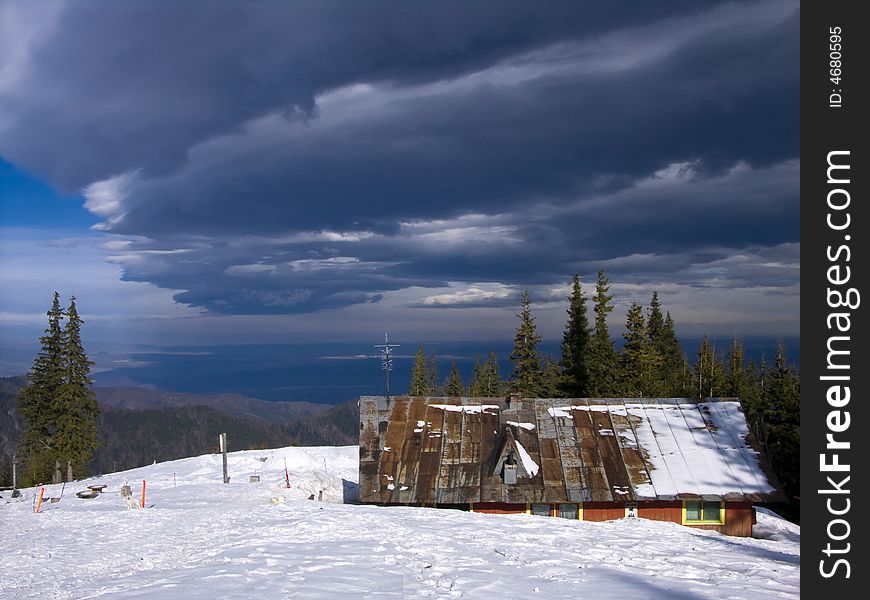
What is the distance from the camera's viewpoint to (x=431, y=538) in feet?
58.6

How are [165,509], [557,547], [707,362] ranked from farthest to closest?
[707,362]
[165,509]
[557,547]

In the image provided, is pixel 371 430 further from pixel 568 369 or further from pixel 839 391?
pixel 568 369

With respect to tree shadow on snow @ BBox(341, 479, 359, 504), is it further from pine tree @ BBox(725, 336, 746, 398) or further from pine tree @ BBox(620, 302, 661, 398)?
pine tree @ BBox(725, 336, 746, 398)

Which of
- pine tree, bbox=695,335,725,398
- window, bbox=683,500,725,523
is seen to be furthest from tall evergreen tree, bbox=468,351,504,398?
window, bbox=683,500,725,523

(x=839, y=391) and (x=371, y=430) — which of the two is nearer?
(x=839, y=391)

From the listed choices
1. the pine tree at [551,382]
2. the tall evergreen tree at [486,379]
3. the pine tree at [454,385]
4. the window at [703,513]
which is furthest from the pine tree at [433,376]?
the window at [703,513]

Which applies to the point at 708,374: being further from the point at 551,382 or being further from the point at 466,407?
the point at 466,407

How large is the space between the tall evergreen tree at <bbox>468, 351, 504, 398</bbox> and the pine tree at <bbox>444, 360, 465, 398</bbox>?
1445 mm

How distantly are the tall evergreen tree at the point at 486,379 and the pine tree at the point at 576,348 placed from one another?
1775cm

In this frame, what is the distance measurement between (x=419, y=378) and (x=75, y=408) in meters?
38.3

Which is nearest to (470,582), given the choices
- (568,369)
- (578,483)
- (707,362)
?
(578,483)

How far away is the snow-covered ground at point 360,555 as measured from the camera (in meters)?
12.2

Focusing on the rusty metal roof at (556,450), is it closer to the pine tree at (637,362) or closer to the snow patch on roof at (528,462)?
A: the snow patch on roof at (528,462)

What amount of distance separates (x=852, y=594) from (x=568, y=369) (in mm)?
47140
